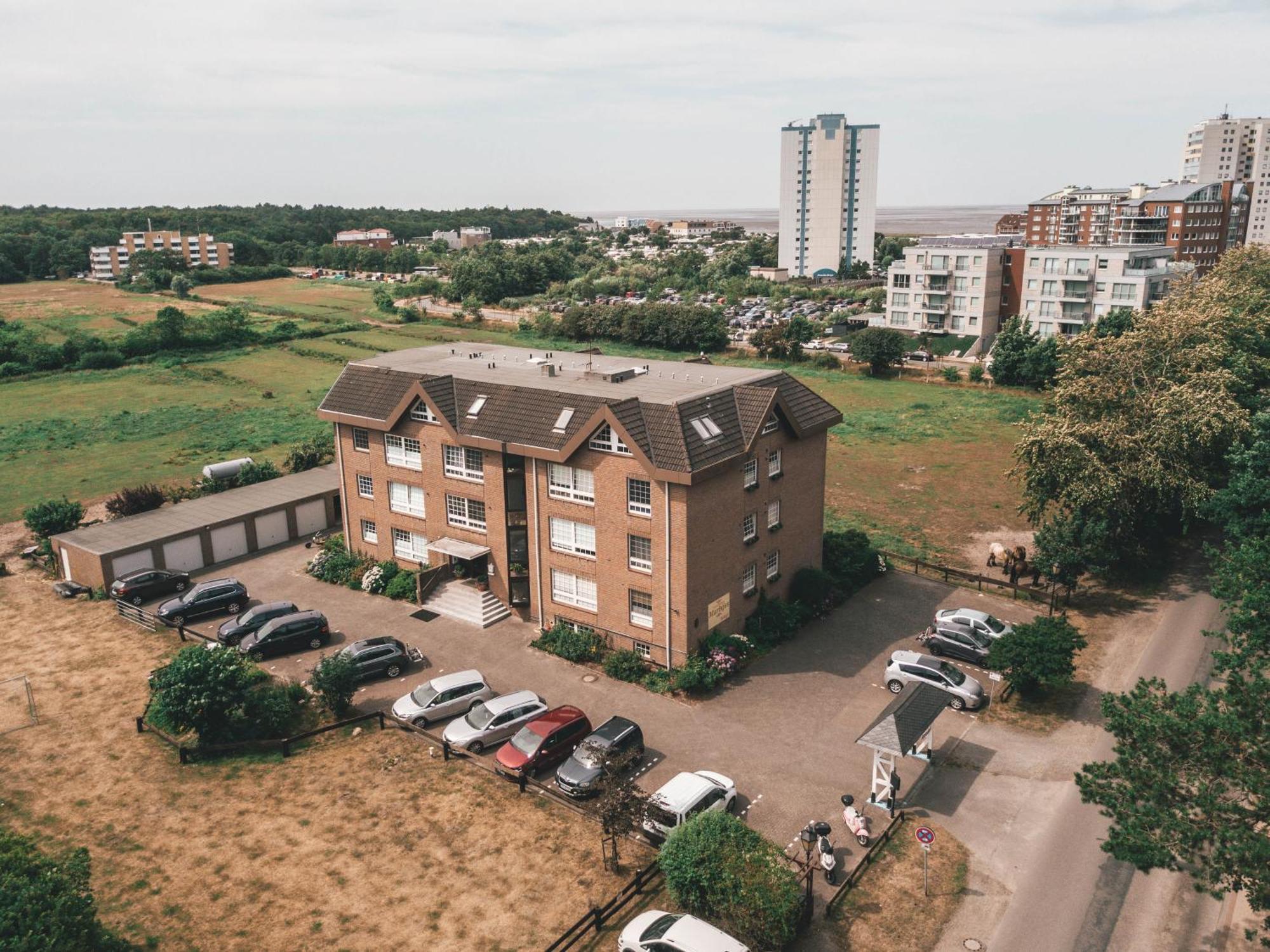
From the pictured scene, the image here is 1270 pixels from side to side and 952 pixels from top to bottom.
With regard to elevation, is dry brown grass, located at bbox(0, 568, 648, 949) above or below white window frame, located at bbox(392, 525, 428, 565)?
below

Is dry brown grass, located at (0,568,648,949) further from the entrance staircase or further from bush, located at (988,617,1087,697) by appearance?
bush, located at (988,617,1087,697)

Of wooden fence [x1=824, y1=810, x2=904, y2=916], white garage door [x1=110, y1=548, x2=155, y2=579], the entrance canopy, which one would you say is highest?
the entrance canopy

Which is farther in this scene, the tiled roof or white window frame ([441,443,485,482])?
white window frame ([441,443,485,482])

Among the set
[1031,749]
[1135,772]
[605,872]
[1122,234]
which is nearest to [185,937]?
[605,872]

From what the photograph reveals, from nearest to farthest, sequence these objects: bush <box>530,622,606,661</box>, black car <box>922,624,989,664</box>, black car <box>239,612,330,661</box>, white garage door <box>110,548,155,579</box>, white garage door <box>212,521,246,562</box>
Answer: black car <box>922,624,989,664</box> < bush <box>530,622,606,661</box> < black car <box>239,612,330,661</box> < white garage door <box>110,548,155,579</box> < white garage door <box>212,521,246,562</box>

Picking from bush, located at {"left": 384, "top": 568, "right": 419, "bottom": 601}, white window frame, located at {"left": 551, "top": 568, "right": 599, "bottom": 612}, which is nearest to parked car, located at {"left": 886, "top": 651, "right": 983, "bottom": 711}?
white window frame, located at {"left": 551, "top": 568, "right": 599, "bottom": 612}

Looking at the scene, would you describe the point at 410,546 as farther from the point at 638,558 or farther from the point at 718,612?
the point at 718,612

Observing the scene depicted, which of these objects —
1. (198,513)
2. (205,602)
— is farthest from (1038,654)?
(198,513)
